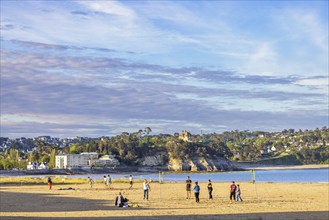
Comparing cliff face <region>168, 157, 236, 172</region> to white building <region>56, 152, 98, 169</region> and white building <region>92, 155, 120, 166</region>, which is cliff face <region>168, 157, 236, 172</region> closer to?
white building <region>92, 155, 120, 166</region>

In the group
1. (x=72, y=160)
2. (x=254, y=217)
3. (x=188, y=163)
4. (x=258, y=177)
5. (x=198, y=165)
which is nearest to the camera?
(x=254, y=217)

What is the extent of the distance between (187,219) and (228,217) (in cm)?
212

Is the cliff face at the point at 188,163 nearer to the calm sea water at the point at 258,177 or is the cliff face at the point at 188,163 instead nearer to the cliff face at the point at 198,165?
the cliff face at the point at 198,165

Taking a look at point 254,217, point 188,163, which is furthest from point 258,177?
point 254,217

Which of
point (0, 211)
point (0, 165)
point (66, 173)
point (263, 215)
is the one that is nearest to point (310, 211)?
point (263, 215)

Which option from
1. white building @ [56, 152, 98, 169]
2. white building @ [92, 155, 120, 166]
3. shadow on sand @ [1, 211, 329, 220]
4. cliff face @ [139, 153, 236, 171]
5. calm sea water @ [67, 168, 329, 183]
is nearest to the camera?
shadow on sand @ [1, 211, 329, 220]

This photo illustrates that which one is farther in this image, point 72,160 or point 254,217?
point 72,160

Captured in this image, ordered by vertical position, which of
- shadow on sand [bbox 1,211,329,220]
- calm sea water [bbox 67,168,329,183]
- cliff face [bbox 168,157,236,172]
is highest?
cliff face [bbox 168,157,236,172]

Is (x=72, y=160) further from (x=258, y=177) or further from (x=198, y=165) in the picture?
(x=258, y=177)

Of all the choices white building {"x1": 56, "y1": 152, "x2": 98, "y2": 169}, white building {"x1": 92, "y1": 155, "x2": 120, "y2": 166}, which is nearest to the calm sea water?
white building {"x1": 56, "y1": 152, "x2": 98, "y2": 169}

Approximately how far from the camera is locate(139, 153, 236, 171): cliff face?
190 metres

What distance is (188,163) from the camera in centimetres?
19125

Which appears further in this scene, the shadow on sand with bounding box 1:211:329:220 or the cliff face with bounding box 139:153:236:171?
the cliff face with bounding box 139:153:236:171

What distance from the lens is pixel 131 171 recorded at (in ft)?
572
